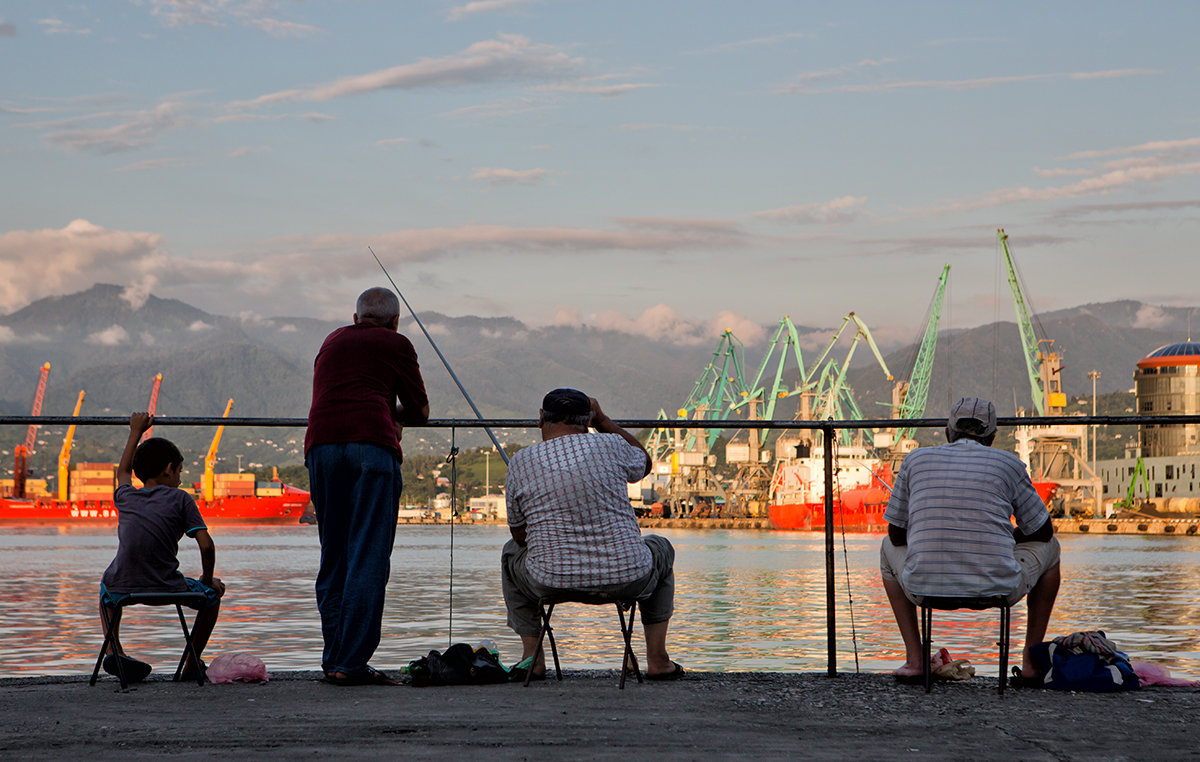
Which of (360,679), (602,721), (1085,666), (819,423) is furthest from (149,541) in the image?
(1085,666)

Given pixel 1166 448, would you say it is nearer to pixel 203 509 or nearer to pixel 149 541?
pixel 203 509

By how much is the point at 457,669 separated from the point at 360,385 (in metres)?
1.09

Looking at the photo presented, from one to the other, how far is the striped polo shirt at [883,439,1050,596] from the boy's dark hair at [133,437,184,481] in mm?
2627

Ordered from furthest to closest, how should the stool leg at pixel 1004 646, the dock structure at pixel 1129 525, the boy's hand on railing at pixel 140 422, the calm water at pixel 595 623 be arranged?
the dock structure at pixel 1129 525 → the calm water at pixel 595 623 → the boy's hand on railing at pixel 140 422 → the stool leg at pixel 1004 646

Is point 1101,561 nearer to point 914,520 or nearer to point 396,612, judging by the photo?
point 396,612

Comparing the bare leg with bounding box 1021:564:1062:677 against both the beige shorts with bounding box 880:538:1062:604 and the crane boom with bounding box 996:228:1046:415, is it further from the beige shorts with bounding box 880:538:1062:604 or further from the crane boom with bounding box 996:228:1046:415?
the crane boom with bounding box 996:228:1046:415

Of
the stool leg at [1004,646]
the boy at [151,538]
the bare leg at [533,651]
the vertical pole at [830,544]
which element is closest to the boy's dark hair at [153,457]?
the boy at [151,538]

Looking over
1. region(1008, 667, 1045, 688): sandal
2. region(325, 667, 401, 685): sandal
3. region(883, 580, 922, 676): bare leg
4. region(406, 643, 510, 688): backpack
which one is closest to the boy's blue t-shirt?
region(325, 667, 401, 685): sandal

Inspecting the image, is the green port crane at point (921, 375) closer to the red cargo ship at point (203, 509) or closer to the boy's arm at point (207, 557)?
the red cargo ship at point (203, 509)

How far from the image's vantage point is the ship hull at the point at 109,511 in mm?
103188

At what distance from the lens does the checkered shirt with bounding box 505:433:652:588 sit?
408 cm

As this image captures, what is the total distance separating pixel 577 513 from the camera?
13.5 ft

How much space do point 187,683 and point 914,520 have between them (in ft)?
8.79

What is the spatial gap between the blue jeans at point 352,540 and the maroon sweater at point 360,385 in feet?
0.17
